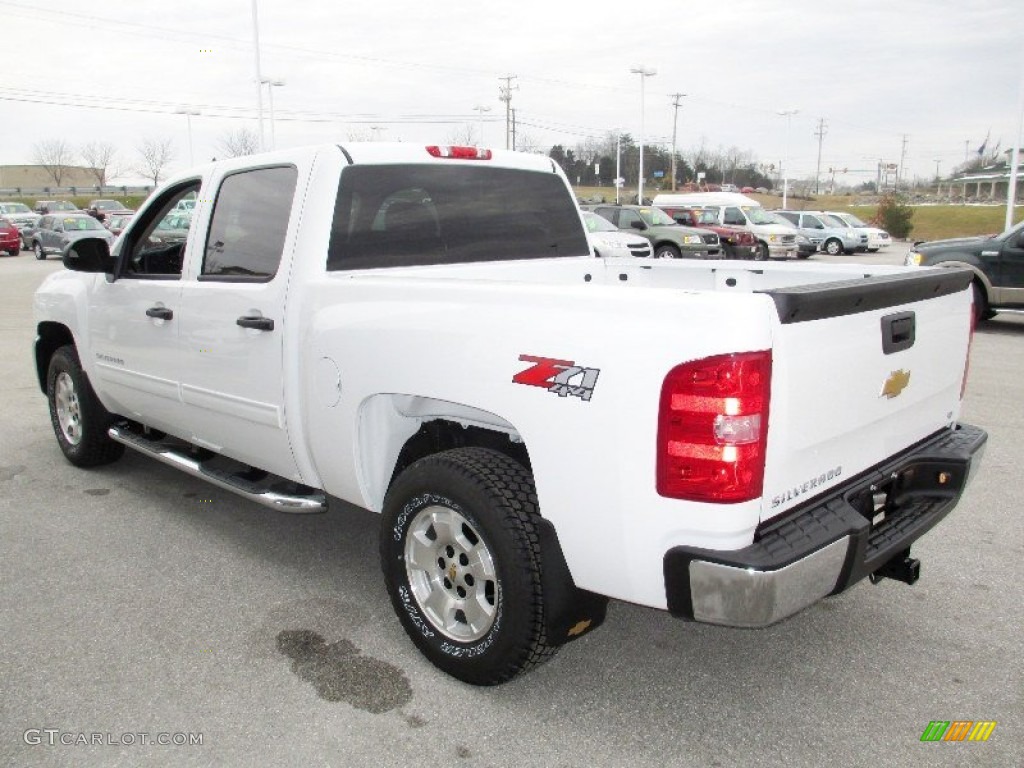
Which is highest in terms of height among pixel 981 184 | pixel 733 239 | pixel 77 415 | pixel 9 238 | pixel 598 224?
pixel 981 184

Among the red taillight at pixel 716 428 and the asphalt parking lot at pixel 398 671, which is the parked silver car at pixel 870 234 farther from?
the red taillight at pixel 716 428

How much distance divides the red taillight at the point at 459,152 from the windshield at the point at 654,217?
18.2 metres

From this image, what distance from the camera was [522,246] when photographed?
4305 mm

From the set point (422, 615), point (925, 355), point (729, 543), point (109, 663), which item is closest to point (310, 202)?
point (422, 615)

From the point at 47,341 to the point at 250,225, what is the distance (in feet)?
9.28

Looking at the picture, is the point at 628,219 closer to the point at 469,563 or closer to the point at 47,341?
the point at 47,341

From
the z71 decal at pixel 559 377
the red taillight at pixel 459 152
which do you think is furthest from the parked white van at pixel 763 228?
the z71 decal at pixel 559 377

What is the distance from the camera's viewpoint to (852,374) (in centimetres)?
256

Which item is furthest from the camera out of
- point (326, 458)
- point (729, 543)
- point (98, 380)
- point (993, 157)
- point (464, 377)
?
point (993, 157)

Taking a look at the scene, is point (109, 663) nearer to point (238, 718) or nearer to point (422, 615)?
point (238, 718)

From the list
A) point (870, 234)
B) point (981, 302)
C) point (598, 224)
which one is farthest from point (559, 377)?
point (870, 234)

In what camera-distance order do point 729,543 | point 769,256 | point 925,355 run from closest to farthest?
1. point 729,543
2. point 925,355
3. point 769,256

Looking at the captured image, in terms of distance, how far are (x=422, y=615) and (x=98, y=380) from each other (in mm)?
3079

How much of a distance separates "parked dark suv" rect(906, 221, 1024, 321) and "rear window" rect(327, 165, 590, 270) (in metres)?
8.99
